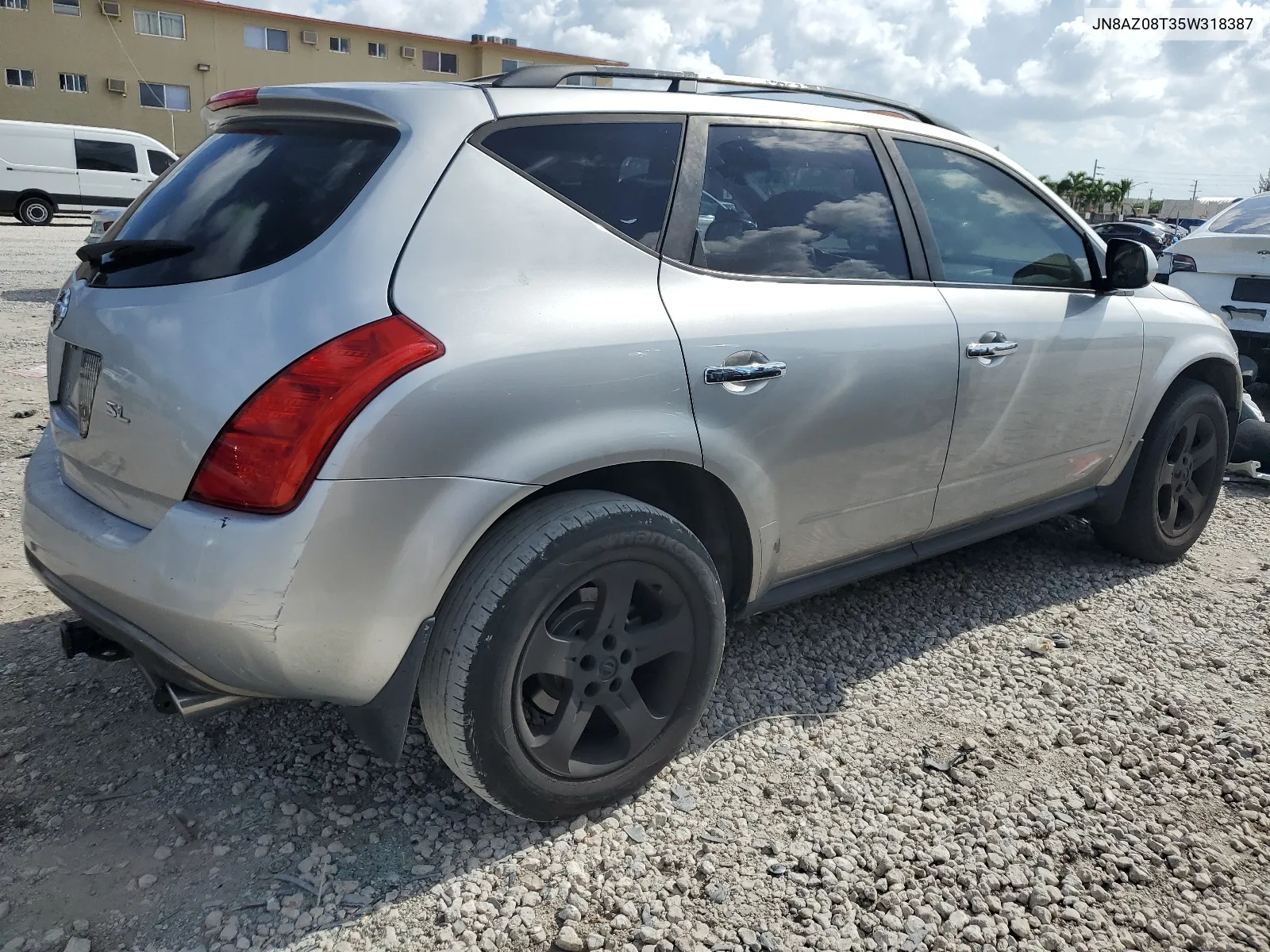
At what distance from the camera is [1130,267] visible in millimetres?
3707

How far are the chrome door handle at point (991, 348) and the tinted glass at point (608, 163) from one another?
1185 mm

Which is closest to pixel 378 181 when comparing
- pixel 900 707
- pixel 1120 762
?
pixel 900 707

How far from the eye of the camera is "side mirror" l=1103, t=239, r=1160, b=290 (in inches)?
146

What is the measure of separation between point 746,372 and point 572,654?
0.84 meters

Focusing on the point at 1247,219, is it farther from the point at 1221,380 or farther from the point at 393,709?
the point at 393,709

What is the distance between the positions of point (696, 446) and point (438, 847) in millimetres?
1161

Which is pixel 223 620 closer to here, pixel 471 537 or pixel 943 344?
pixel 471 537

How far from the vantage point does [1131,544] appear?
4273 mm

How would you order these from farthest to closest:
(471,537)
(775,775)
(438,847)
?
(775,775) → (438,847) → (471,537)

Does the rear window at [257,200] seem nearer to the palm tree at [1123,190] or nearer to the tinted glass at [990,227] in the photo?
the tinted glass at [990,227]

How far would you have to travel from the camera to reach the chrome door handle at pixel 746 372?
8.08 ft

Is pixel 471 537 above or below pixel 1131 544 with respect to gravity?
above

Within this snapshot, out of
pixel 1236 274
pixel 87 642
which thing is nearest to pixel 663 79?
pixel 87 642

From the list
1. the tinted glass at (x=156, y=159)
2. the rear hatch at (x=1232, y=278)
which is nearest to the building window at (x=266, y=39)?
the tinted glass at (x=156, y=159)
